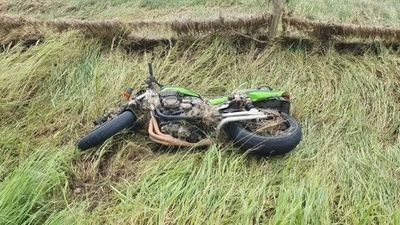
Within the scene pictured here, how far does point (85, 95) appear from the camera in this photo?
3.99 metres

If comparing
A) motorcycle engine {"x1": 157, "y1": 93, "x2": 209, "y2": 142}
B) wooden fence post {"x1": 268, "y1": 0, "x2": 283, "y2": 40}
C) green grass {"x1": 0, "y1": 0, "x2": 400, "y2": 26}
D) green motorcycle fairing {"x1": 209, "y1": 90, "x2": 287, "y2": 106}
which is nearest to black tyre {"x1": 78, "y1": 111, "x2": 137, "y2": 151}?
motorcycle engine {"x1": 157, "y1": 93, "x2": 209, "y2": 142}

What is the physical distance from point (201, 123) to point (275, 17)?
1.63 m

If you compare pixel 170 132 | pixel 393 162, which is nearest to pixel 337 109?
pixel 393 162

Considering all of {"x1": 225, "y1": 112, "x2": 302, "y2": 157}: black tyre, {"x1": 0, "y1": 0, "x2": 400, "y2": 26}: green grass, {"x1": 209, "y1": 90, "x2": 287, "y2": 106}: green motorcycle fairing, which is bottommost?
{"x1": 0, "y1": 0, "x2": 400, "y2": 26}: green grass

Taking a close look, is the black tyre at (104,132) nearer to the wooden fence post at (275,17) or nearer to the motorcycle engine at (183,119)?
the motorcycle engine at (183,119)

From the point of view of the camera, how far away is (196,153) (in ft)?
10.7

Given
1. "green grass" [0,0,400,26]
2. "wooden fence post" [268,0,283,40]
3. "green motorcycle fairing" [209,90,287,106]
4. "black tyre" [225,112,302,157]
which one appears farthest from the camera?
"green grass" [0,0,400,26]

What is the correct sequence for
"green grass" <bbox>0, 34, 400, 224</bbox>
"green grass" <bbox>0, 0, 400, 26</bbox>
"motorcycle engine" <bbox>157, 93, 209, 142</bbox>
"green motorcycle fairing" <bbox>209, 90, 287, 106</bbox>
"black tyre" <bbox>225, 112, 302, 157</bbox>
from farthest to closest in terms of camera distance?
"green grass" <bbox>0, 0, 400, 26</bbox>
"green motorcycle fairing" <bbox>209, 90, 287, 106</bbox>
"motorcycle engine" <bbox>157, 93, 209, 142</bbox>
"black tyre" <bbox>225, 112, 302, 157</bbox>
"green grass" <bbox>0, 34, 400, 224</bbox>

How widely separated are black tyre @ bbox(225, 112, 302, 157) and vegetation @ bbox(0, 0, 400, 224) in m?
0.08

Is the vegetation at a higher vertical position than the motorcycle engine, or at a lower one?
lower

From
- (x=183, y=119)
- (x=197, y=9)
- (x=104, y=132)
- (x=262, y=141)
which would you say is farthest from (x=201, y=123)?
(x=197, y=9)

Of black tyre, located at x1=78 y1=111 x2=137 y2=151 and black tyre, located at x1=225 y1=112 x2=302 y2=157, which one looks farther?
black tyre, located at x1=78 y1=111 x2=137 y2=151

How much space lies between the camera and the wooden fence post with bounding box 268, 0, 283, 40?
14.5 feet

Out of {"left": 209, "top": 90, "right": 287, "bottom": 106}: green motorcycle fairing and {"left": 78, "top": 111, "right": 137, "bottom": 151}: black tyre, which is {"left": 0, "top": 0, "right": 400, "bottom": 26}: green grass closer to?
{"left": 209, "top": 90, "right": 287, "bottom": 106}: green motorcycle fairing
